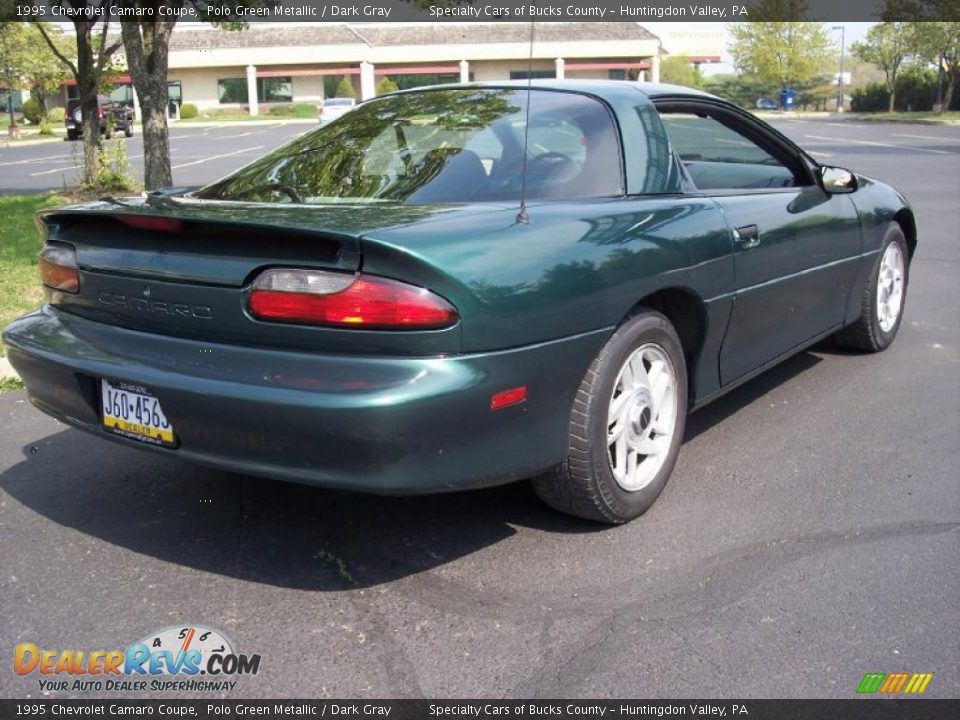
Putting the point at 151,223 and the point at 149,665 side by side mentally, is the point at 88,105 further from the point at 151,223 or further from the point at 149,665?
the point at 149,665

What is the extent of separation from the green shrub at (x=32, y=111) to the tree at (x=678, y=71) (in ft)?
112

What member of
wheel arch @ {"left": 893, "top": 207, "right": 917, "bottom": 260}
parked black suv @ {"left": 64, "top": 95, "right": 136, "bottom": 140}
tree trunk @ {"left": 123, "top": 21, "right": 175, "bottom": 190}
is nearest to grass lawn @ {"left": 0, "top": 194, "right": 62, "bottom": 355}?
tree trunk @ {"left": 123, "top": 21, "right": 175, "bottom": 190}

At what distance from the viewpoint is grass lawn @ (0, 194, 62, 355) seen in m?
6.42

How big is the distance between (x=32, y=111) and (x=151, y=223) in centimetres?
5359

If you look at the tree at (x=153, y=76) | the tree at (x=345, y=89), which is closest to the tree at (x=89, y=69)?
the tree at (x=153, y=76)

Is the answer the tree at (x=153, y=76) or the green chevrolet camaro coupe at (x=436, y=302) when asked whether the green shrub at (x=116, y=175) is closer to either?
the tree at (x=153, y=76)

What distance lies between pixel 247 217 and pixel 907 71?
203ft

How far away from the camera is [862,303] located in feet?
17.3

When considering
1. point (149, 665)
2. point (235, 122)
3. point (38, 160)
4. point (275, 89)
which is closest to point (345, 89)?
point (235, 122)

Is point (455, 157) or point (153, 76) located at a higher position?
point (153, 76)

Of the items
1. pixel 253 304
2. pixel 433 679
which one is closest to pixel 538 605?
pixel 433 679

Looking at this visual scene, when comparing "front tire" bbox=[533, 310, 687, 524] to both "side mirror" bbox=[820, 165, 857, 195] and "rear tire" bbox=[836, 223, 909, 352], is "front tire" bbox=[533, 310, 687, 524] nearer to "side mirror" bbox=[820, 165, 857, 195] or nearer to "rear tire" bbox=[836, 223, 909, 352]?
"side mirror" bbox=[820, 165, 857, 195]

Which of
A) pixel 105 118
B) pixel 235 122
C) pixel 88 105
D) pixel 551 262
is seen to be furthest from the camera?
pixel 235 122

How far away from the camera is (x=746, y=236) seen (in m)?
3.82
